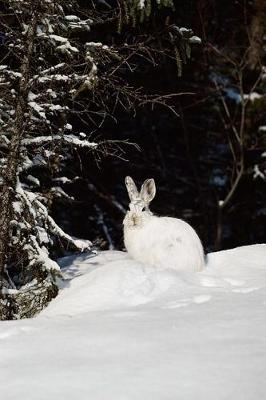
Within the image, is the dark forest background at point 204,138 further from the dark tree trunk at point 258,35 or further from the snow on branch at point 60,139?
the snow on branch at point 60,139

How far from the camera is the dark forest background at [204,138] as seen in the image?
14.3 m

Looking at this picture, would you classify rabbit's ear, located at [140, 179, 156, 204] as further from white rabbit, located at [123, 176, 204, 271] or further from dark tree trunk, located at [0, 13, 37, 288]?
dark tree trunk, located at [0, 13, 37, 288]

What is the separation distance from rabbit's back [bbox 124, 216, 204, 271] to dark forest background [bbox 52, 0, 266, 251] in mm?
5636

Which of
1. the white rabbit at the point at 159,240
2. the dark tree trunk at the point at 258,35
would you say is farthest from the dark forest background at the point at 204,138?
the white rabbit at the point at 159,240

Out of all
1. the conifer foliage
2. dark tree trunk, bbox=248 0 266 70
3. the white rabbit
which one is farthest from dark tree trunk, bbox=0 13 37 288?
dark tree trunk, bbox=248 0 266 70

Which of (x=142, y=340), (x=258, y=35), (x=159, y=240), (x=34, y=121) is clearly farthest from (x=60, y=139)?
(x=258, y=35)

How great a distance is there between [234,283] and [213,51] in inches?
378

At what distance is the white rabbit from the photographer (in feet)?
23.7

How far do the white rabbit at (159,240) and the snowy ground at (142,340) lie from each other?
36cm

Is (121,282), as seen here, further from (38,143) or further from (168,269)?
(38,143)

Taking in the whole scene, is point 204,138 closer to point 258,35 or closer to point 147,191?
point 258,35

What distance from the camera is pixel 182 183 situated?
57.2 ft

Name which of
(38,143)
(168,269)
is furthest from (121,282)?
(38,143)

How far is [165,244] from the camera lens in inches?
287
